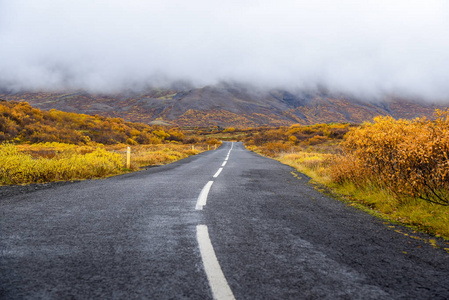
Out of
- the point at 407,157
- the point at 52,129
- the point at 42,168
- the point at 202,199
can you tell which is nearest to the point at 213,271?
the point at 202,199

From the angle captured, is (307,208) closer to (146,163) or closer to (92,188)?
(92,188)

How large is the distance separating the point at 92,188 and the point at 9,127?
81.5ft

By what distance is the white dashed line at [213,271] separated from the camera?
2021mm

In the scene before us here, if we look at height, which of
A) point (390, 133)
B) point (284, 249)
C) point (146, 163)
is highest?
point (390, 133)

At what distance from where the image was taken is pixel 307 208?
526cm

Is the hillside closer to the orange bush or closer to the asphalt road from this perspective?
the asphalt road

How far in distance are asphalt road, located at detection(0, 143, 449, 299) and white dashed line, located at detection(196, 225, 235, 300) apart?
2 centimetres

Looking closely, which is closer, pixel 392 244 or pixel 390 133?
pixel 392 244

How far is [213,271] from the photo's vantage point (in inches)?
93.9

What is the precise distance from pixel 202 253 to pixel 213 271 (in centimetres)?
44

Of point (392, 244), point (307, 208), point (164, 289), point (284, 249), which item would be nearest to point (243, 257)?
point (284, 249)

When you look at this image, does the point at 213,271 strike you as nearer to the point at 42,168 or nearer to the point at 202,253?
the point at 202,253

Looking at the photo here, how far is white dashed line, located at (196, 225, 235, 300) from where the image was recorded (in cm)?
202

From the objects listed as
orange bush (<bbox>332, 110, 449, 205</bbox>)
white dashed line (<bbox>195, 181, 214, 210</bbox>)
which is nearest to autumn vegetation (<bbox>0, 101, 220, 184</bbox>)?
white dashed line (<bbox>195, 181, 214, 210</bbox>)
